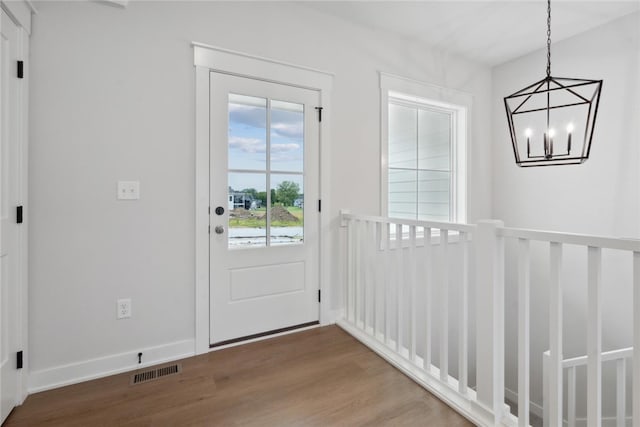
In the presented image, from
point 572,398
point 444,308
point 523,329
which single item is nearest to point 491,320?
point 523,329

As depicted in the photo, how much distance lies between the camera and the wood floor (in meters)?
1.51

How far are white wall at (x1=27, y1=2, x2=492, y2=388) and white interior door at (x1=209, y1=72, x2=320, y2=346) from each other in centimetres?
20

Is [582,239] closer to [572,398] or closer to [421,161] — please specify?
[572,398]

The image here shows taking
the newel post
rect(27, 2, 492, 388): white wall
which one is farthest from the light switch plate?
the newel post

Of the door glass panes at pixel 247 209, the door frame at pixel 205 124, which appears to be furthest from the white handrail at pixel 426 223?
the door frame at pixel 205 124

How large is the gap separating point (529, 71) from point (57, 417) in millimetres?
4734

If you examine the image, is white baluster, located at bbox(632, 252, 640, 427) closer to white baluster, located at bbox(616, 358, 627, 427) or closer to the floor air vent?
white baluster, located at bbox(616, 358, 627, 427)

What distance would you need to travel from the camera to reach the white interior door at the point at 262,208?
2.20m

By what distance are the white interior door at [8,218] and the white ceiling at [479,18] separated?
1.93m

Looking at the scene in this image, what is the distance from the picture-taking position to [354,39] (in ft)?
8.95

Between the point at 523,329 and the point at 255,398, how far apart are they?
139 centimetres

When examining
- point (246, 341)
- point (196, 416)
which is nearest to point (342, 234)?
point (246, 341)

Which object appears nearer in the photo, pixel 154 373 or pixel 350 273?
pixel 154 373

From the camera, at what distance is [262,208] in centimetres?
236
